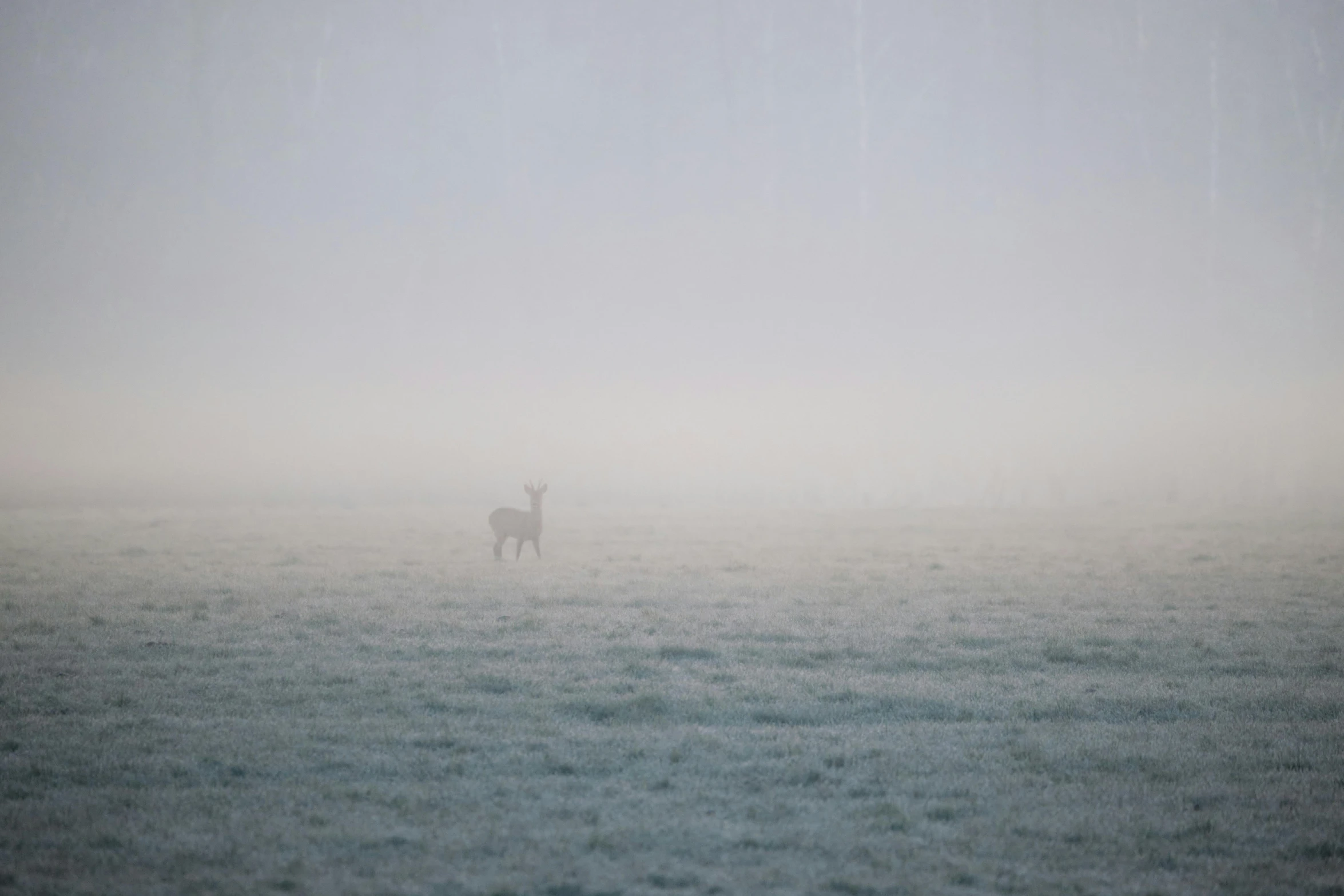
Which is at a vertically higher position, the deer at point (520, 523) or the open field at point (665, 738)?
the deer at point (520, 523)

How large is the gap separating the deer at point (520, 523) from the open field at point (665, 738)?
6468 millimetres

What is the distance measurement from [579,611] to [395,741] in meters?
9.67

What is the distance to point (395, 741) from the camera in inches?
408

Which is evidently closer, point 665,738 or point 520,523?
point 665,738

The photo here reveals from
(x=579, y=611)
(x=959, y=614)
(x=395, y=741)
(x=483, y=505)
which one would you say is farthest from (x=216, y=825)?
(x=483, y=505)

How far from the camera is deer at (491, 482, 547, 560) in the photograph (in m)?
31.2

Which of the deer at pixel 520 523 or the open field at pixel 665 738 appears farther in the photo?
the deer at pixel 520 523

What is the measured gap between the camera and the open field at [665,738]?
720 cm

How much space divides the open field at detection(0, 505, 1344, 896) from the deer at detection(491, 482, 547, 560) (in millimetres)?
6468

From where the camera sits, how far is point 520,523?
103ft

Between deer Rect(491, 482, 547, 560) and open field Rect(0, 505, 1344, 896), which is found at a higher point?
deer Rect(491, 482, 547, 560)

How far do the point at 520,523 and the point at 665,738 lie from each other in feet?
70.7

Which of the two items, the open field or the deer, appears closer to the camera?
the open field

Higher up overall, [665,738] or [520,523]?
[520,523]
